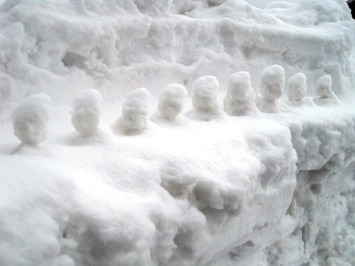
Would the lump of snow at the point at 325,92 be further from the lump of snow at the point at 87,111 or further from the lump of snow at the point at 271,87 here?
the lump of snow at the point at 87,111

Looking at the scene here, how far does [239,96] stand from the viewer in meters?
1.27

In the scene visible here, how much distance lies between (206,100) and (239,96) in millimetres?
147

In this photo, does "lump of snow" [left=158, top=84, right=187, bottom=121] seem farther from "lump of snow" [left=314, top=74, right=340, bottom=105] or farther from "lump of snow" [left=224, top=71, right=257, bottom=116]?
"lump of snow" [left=314, top=74, right=340, bottom=105]

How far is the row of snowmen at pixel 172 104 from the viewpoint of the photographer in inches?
33.3

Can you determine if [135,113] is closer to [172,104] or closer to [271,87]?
[172,104]

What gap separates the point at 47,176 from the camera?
76 centimetres

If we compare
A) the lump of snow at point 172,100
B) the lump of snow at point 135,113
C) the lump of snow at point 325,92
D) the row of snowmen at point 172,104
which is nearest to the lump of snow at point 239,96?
the row of snowmen at point 172,104

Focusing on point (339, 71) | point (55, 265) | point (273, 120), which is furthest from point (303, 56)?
point (55, 265)

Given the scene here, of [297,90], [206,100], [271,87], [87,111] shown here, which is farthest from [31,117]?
[297,90]

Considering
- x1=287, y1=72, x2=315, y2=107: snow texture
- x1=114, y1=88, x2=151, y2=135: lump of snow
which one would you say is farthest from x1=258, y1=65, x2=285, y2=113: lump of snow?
x1=114, y1=88, x2=151, y2=135: lump of snow

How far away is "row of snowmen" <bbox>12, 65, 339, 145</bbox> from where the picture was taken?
0.85 m

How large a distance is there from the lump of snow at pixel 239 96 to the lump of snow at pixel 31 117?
65 cm

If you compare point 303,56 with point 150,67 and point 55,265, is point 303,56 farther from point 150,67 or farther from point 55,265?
point 55,265

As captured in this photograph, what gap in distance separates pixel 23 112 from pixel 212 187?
486mm
